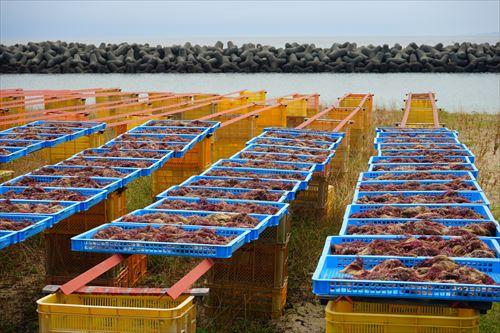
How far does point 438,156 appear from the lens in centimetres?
796

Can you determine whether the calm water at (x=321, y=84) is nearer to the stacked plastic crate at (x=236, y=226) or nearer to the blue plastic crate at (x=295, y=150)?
the blue plastic crate at (x=295, y=150)

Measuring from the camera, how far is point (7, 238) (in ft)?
15.5

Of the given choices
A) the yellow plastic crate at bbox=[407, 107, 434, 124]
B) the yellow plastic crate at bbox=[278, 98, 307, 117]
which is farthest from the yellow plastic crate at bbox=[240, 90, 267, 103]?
the yellow plastic crate at bbox=[407, 107, 434, 124]

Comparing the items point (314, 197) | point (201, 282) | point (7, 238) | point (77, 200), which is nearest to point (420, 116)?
point (314, 197)

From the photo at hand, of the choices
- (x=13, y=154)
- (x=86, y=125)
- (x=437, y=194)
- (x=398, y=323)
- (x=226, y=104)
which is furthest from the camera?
(x=226, y=104)

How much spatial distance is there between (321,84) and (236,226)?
19370 millimetres

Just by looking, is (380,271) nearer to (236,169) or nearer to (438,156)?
(236,169)

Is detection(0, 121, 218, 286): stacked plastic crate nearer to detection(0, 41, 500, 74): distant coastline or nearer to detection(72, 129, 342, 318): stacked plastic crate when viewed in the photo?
detection(72, 129, 342, 318): stacked plastic crate

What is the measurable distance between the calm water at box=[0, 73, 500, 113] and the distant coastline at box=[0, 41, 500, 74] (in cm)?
121

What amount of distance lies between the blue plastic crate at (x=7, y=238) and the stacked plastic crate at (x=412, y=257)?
188 centimetres

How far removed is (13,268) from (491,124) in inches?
426

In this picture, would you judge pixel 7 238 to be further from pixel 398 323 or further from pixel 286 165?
pixel 286 165

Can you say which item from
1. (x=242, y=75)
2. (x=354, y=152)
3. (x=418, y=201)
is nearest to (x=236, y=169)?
(x=418, y=201)

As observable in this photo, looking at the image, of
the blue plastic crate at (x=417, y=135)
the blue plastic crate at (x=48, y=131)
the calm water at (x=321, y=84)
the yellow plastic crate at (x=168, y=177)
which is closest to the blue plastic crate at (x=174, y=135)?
the yellow plastic crate at (x=168, y=177)
